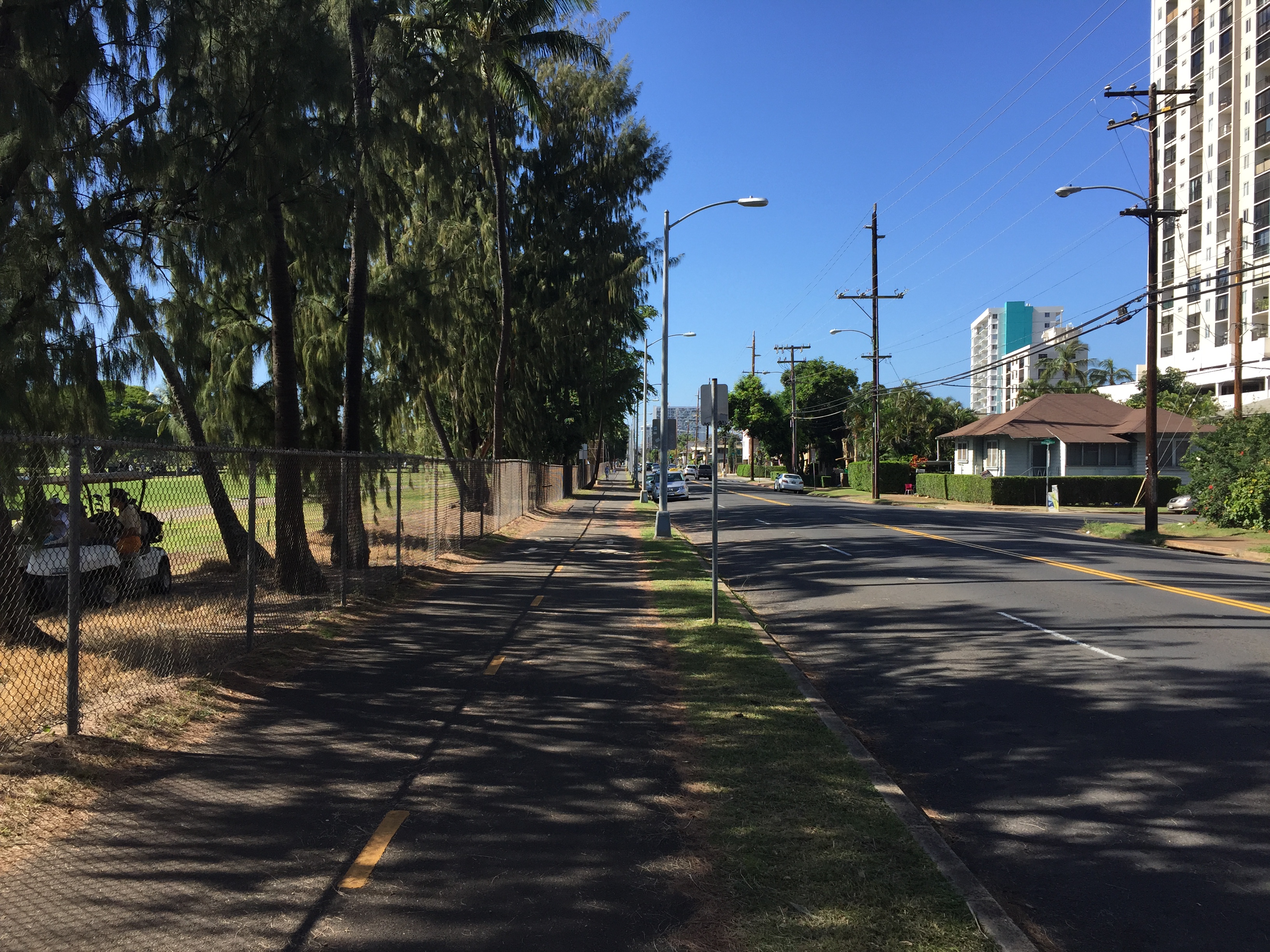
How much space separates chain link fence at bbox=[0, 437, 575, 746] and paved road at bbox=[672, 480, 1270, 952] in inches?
221

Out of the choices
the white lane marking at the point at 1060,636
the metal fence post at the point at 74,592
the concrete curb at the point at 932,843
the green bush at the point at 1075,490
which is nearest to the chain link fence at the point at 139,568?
the metal fence post at the point at 74,592

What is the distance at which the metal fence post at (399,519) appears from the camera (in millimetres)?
13898

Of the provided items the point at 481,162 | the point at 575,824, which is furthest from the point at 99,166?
the point at 481,162

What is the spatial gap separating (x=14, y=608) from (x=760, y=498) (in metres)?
44.7

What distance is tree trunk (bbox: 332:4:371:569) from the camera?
38.7 ft

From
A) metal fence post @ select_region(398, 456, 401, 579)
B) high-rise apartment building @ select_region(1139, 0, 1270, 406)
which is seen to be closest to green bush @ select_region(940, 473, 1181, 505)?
high-rise apartment building @ select_region(1139, 0, 1270, 406)

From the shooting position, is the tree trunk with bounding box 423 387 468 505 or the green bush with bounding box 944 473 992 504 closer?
the tree trunk with bounding box 423 387 468 505

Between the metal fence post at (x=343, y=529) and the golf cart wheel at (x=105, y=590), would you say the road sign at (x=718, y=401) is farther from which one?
the golf cart wheel at (x=105, y=590)

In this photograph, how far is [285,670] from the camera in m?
8.68

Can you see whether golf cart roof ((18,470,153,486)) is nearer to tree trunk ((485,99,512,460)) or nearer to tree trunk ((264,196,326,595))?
tree trunk ((264,196,326,595))

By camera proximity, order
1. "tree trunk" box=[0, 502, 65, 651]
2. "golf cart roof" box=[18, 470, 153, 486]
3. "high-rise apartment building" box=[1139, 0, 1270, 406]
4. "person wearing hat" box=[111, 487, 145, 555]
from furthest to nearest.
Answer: "high-rise apartment building" box=[1139, 0, 1270, 406] < "person wearing hat" box=[111, 487, 145, 555] < "tree trunk" box=[0, 502, 65, 651] < "golf cart roof" box=[18, 470, 153, 486]

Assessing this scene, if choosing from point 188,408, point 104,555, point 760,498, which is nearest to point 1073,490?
point 760,498

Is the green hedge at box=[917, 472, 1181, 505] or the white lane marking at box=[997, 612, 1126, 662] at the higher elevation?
the green hedge at box=[917, 472, 1181, 505]

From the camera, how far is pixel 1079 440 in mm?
49875
